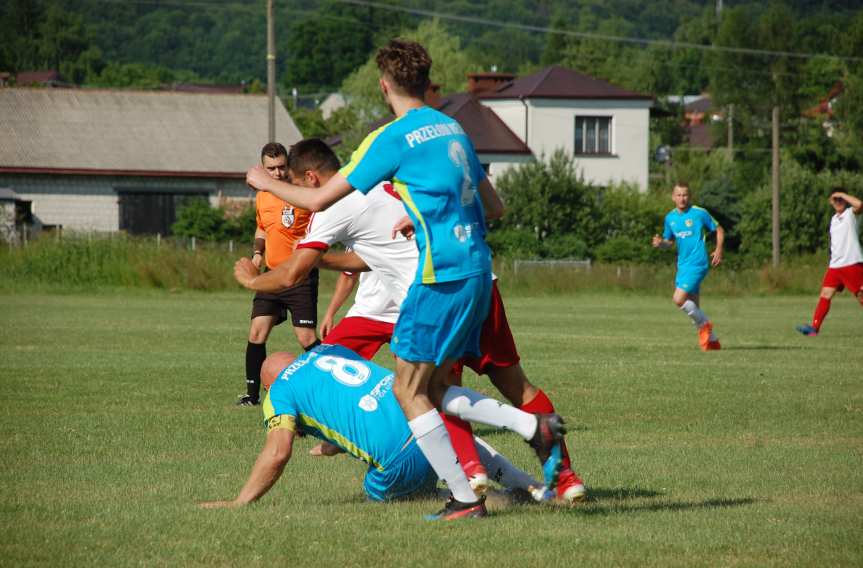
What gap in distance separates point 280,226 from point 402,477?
5266mm

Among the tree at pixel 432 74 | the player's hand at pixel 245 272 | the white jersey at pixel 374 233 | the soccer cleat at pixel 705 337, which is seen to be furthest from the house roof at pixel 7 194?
the player's hand at pixel 245 272

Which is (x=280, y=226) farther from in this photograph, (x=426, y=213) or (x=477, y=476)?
(x=426, y=213)

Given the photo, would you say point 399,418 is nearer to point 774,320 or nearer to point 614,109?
point 774,320

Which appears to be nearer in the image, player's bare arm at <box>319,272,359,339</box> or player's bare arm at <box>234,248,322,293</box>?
player's bare arm at <box>234,248,322,293</box>

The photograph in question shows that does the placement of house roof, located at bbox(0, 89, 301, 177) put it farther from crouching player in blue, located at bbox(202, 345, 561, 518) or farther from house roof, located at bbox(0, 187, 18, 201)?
crouching player in blue, located at bbox(202, 345, 561, 518)

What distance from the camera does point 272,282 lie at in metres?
6.56

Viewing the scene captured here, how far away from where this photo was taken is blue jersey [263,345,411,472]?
6.56 meters

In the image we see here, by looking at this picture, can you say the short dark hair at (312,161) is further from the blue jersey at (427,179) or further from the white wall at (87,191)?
the white wall at (87,191)

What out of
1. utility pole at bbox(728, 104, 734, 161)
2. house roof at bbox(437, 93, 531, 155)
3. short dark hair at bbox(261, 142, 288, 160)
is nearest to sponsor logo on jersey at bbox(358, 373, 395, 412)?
short dark hair at bbox(261, 142, 288, 160)

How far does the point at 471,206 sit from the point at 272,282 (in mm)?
1134

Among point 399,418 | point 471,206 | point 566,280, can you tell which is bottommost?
point 566,280

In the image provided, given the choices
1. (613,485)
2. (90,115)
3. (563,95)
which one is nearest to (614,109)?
(563,95)

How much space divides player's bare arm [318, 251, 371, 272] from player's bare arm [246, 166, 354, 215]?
1045 millimetres

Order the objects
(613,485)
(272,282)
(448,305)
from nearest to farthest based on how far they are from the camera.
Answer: (448,305)
(272,282)
(613,485)
